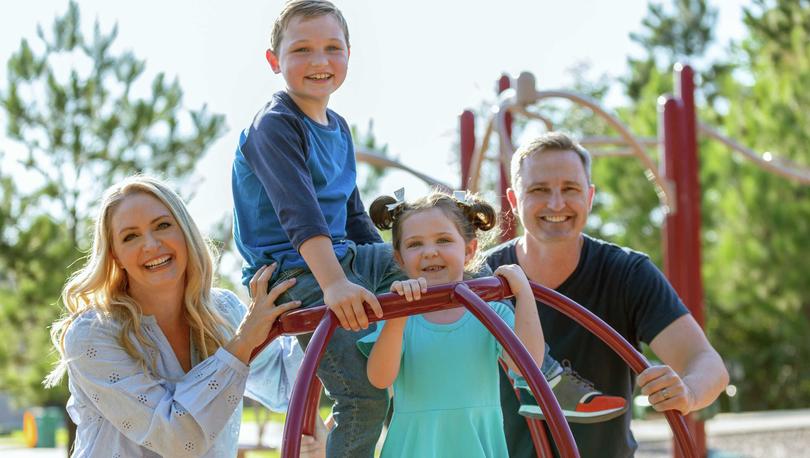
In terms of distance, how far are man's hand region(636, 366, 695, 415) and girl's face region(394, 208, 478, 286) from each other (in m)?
0.52

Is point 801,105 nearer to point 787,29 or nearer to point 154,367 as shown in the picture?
point 787,29

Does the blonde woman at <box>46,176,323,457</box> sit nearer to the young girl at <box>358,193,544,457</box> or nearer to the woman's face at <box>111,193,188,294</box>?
the woman's face at <box>111,193,188,294</box>

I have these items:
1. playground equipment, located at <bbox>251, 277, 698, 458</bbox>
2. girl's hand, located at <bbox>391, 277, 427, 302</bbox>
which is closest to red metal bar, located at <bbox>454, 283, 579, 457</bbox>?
playground equipment, located at <bbox>251, 277, 698, 458</bbox>

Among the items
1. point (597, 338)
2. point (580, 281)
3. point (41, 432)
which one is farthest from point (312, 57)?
point (41, 432)

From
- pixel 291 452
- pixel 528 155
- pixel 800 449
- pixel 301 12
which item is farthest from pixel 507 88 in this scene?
pixel 800 449

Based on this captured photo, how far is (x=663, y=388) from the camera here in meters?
2.81

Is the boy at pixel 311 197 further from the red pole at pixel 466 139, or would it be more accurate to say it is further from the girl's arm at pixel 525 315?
the red pole at pixel 466 139

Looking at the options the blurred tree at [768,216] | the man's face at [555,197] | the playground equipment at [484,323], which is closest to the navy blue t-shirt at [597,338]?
the man's face at [555,197]

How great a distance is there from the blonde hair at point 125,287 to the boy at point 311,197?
0.43ft

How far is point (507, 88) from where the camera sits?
7754 millimetres

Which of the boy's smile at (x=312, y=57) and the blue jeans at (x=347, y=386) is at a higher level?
the boy's smile at (x=312, y=57)

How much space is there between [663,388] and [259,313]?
3.28 ft

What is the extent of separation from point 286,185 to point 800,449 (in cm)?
1076

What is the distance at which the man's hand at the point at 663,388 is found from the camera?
9.16ft
